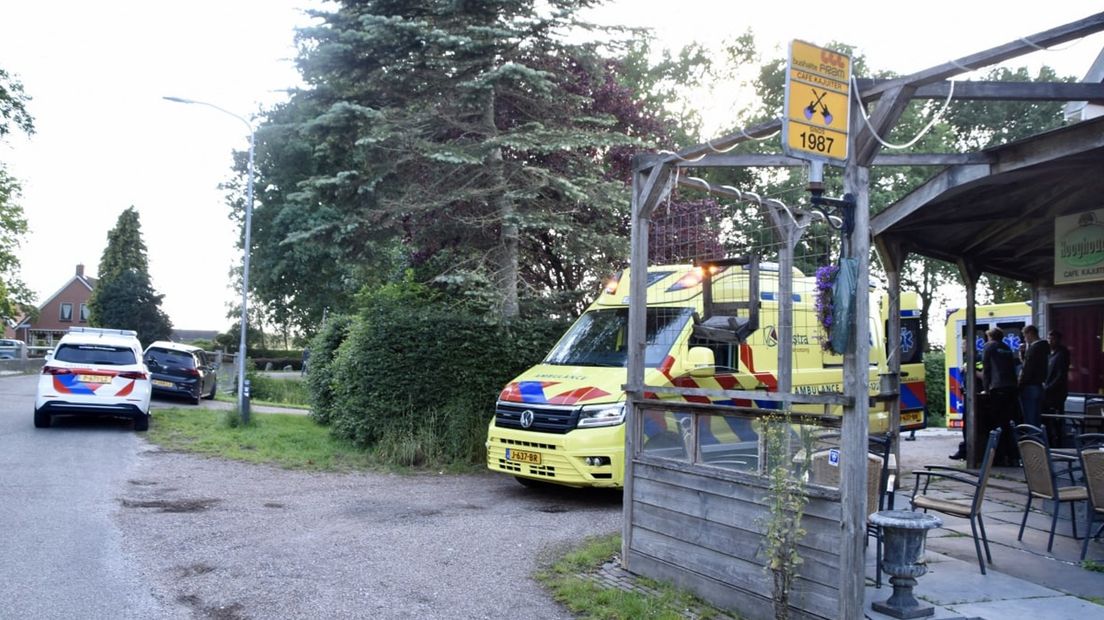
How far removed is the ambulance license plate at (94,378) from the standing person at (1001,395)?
46.1 ft

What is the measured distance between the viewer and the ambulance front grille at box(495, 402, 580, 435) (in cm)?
989

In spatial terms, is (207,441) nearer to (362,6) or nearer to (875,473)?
(362,6)

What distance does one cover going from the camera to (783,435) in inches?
219

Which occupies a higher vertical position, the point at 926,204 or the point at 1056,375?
the point at 926,204

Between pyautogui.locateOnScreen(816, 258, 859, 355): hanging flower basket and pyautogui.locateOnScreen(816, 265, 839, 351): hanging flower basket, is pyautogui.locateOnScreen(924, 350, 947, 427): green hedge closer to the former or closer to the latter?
pyautogui.locateOnScreen(816, 265, 839, 351): hanging flower basket

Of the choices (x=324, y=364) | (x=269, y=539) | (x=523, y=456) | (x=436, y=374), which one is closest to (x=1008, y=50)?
(x=523, y=456)

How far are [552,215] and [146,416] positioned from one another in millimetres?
8557

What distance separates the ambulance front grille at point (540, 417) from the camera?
32.4ft

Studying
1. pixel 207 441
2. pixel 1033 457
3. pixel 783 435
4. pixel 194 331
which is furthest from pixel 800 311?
pixel 194 331

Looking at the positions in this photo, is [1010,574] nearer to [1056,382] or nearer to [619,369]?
[619,369]

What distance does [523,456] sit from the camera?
10.2 metres

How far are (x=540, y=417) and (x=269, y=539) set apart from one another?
126 inches

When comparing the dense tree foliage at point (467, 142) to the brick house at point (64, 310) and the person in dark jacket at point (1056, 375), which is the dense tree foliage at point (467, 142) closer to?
the person in dark jacket at point (1056, 375)

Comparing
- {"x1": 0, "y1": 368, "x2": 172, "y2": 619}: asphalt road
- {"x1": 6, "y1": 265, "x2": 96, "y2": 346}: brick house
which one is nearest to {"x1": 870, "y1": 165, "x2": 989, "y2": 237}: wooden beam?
{"x1": 0, "y1": 368, "x2": 172, "y2": 619}: asphalt road
